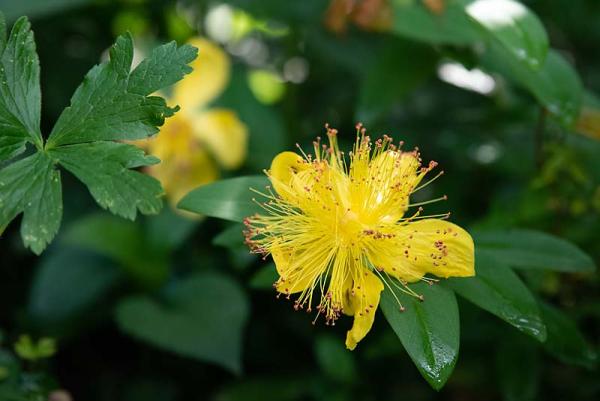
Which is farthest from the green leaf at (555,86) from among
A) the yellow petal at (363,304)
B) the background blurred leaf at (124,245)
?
the background blurred leaf at (124,245)

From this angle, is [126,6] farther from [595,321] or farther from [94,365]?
[595,321]

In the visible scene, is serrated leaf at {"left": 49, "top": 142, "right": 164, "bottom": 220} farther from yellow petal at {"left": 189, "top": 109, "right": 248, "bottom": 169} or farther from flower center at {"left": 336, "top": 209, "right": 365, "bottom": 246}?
yellow petal at {"left": 189, "top": 109, "right": 248, "bottom": 169}

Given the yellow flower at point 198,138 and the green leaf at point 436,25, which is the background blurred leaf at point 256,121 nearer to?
the yellow flower at point 198,138

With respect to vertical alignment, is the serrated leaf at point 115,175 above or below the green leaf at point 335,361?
above

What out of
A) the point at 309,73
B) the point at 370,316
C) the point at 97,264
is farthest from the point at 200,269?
the point at 370,316

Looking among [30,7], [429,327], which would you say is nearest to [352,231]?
[429,327]

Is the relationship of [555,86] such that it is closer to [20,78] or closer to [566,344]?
[566,344]
